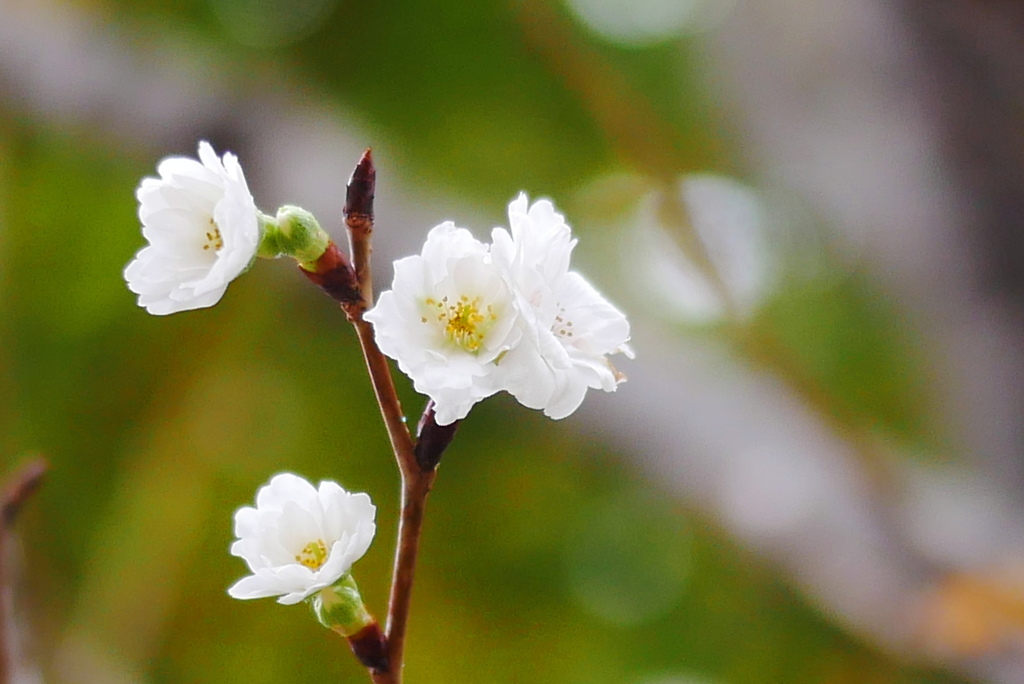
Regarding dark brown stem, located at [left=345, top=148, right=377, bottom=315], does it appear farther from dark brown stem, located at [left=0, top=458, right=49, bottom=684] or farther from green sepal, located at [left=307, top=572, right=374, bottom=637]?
dark brown stem, located at [left=0, top=458, right=49, bottom=684]

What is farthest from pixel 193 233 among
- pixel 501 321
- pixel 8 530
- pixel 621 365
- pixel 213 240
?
pixel 621 365

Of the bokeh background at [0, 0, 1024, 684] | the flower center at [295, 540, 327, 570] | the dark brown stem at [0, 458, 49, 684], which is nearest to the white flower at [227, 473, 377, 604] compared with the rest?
the flower center at [295, 540, 327, 570]

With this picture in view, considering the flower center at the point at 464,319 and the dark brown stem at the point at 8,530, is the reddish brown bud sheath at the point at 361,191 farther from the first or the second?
the dark brown stem at the point at 8,530

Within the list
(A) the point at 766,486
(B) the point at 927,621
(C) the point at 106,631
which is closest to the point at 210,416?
(C) the point at 106,631

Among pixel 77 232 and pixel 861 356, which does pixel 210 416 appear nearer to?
pixel 77 232

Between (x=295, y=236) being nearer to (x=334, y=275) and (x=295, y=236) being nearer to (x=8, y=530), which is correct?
(x=334, y=275)

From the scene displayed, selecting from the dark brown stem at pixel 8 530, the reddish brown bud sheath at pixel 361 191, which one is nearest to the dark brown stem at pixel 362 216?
the reddish brown bud sheath at pixel 361 191
